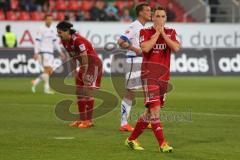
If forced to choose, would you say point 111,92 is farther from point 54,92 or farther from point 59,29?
point 59,29

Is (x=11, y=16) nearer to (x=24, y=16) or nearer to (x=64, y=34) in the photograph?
(x=24, y=16)

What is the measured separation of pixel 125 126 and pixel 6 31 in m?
22.7

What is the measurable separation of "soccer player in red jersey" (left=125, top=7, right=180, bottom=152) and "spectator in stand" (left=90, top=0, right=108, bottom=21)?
2878 centimetres

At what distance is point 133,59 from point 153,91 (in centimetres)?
372

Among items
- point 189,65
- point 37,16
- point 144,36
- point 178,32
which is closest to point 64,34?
point 144,36

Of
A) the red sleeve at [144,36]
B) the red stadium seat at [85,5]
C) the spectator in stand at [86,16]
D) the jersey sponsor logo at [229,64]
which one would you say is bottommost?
the jersey sponsor logo at [229,64]

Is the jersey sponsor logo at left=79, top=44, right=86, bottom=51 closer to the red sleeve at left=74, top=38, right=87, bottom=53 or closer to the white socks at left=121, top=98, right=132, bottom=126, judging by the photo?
the red sleeve at left=74, top=38, right=87, bottom=53

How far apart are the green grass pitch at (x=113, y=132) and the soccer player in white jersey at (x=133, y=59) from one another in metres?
0.47

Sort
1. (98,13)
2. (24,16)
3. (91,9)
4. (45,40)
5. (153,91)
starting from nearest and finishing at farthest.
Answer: (153,91) → (45,40) → (24,16) → (91,9) → (98,13)

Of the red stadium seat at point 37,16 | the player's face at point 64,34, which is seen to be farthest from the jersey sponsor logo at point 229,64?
the player's face at point 64,34

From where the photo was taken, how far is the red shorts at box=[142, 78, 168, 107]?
12.3 m

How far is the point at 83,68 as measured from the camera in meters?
16.8

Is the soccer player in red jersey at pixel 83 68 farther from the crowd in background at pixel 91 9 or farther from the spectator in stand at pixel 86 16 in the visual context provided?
the spectator in stand at pixel 86 16

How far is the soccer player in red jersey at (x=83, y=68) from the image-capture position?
16.6 m
